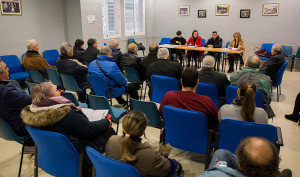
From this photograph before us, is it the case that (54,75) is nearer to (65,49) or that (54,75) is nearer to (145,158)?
(65,49)

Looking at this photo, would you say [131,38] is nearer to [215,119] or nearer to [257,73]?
[257,73]

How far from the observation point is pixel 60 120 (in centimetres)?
196

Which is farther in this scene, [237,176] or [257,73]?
[257,73]

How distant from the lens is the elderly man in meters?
3.34

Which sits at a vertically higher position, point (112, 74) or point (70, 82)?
point (112, 74)

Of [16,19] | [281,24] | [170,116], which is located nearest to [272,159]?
[170,116]

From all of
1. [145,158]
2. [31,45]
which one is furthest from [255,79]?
[31,45]

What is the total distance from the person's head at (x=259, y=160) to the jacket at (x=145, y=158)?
1.91ft

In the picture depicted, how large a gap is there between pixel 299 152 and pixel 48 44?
663cm

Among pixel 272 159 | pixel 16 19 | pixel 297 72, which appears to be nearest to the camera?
pixel 272 159

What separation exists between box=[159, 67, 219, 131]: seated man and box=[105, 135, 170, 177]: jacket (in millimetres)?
905

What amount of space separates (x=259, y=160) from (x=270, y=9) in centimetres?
888

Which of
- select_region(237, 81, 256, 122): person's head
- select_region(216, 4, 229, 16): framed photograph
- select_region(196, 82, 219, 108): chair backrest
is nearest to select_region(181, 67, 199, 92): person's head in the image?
select_region(237, 81, 256, 122): person's head

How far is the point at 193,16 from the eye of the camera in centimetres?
1022
